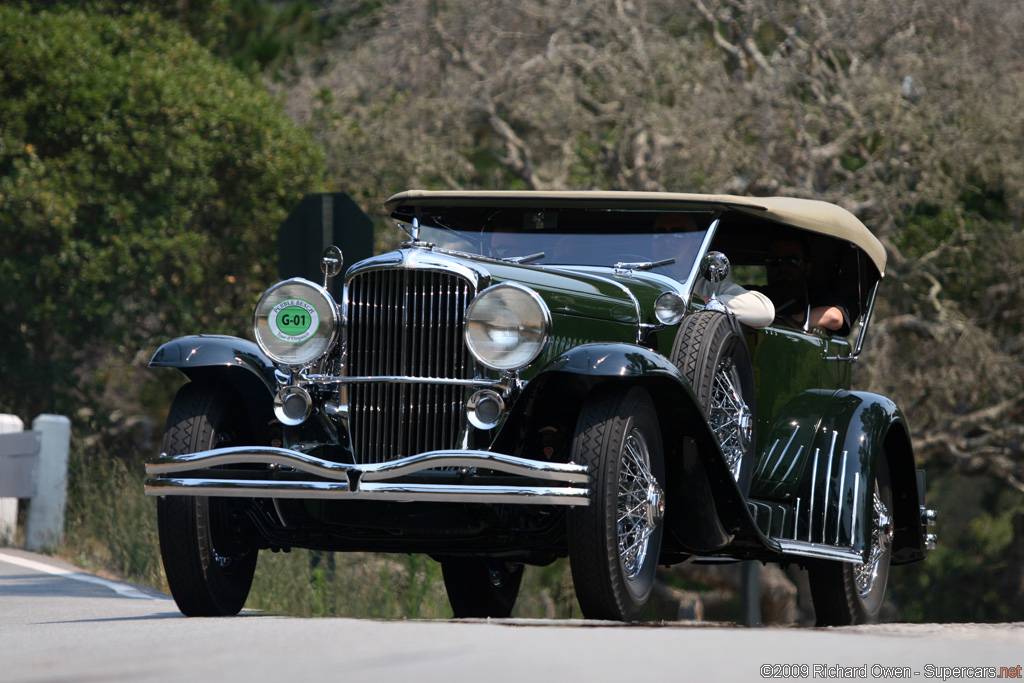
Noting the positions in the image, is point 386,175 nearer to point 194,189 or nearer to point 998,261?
point 194,189

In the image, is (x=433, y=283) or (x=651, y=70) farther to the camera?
(x=651, y=70)

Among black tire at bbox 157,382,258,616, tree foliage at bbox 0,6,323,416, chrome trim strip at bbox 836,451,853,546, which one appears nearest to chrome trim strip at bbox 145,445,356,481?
black tire at bbox 157,382,258,616

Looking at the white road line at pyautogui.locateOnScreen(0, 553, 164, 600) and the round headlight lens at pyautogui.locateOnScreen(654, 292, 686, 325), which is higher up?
the round headlight lens at pyautogui.locateOnScreen(654, 292, 686, 325)

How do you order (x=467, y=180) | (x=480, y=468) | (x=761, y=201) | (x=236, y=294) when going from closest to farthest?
(x=480, y=468) < (x=761, y=201) < (x=236, y=294) < (x=467, y=180)

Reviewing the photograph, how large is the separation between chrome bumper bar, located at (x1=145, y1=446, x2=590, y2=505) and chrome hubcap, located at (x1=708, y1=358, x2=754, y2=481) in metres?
1.31

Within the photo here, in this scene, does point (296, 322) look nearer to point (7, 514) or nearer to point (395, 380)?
point (395, 380)

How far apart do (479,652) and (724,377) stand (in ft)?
7.70

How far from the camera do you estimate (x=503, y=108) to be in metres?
17.7

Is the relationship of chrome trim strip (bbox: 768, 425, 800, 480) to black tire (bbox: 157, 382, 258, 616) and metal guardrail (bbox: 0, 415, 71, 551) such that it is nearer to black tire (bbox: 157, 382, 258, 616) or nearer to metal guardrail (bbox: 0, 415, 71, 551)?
black tire (bbox: 157, 382, 258, 616)

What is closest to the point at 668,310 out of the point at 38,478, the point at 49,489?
the point at 49,489

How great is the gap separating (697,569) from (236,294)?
22.5 feet

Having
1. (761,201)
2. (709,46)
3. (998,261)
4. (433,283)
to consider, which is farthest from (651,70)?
(433,283)

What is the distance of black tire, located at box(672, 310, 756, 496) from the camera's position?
5.24 metres

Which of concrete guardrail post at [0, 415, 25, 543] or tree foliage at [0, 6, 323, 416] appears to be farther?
tree foliage at [0, 6, 323, 416]
